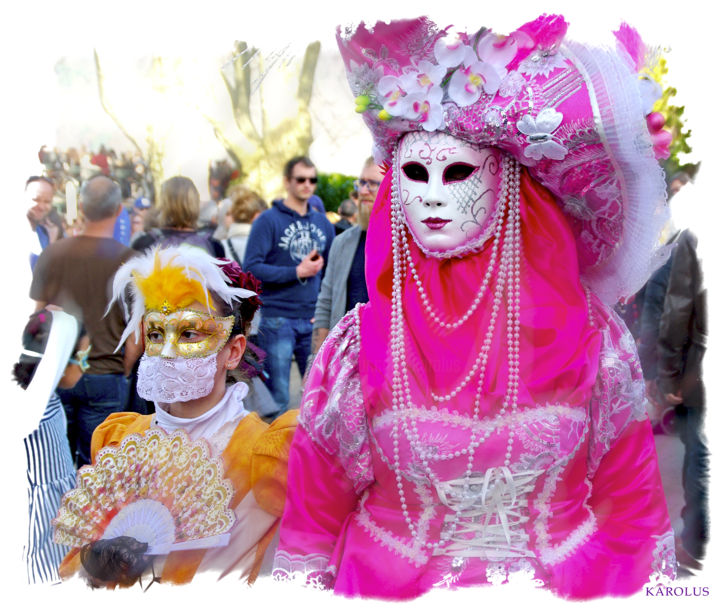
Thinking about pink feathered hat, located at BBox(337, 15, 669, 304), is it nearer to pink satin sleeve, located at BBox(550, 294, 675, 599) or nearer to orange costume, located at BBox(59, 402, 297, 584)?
pink satin sleeve, located at BBox(550, 294, 675, 599)

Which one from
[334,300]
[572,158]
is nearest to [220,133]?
[334,300]

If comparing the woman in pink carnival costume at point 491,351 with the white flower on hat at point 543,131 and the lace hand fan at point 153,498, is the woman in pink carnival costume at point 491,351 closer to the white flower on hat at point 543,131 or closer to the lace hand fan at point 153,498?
the white flower on hat at point 543,131

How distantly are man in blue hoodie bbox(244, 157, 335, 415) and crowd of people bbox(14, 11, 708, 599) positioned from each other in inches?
79.4

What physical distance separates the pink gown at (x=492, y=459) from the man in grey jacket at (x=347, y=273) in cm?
115

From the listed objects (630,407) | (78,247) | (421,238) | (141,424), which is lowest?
(141,424)

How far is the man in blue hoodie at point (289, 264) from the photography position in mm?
4609

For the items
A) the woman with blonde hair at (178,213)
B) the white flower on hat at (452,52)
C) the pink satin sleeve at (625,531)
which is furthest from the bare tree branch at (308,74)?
the pink satin sleeve at (625,531)

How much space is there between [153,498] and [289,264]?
254 cm

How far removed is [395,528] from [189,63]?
2.14 metres

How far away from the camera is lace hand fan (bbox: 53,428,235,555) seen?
7.77ft

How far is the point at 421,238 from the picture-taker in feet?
7.13

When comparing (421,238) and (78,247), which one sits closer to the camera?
(421,238)

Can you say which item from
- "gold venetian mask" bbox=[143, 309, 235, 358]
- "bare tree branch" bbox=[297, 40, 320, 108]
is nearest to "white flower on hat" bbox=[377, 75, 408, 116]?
"bare tree branch" bbox=[297, 40, 320, 108]

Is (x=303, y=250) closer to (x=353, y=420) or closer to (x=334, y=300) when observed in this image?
(x=334, y=300)
